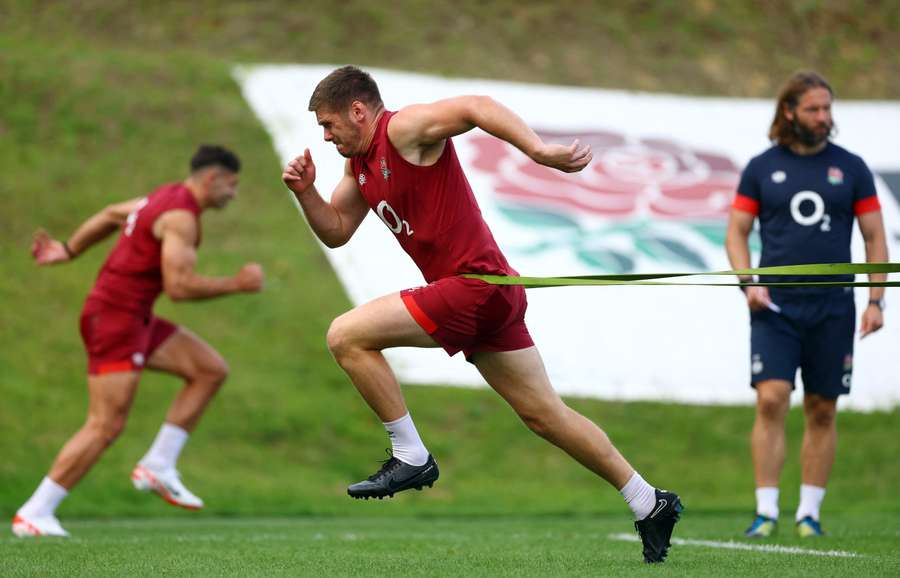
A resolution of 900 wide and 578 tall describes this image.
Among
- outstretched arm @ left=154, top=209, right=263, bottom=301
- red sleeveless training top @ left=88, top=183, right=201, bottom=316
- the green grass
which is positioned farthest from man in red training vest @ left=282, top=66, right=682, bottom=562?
red sleeveless training top @ left=88, top=183, right=201, bottom=316

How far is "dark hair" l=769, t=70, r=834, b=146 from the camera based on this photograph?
25.8 ft

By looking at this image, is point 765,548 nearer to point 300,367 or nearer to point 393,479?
point 393,479

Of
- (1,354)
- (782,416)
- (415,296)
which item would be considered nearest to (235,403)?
(1,354)

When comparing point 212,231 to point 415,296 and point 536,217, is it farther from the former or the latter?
point 415,296

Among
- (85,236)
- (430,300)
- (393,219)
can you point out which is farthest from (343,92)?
(85,236)

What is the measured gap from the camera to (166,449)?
9172mm

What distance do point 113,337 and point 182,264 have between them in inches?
26.4

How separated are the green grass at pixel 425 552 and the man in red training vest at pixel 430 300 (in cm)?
41

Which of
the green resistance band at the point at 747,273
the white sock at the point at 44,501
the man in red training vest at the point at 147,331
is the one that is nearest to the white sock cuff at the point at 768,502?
the green resistance band at the point at 747,273

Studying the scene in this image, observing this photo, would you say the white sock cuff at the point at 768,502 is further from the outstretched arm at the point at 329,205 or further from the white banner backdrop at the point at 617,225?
the white banner backdrop at the point at 617,225

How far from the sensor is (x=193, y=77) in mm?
18578

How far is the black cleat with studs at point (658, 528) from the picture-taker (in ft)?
19.6

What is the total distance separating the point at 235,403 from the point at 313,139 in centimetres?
500

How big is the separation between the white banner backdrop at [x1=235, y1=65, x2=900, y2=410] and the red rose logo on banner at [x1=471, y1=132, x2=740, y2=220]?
0.9 inches
